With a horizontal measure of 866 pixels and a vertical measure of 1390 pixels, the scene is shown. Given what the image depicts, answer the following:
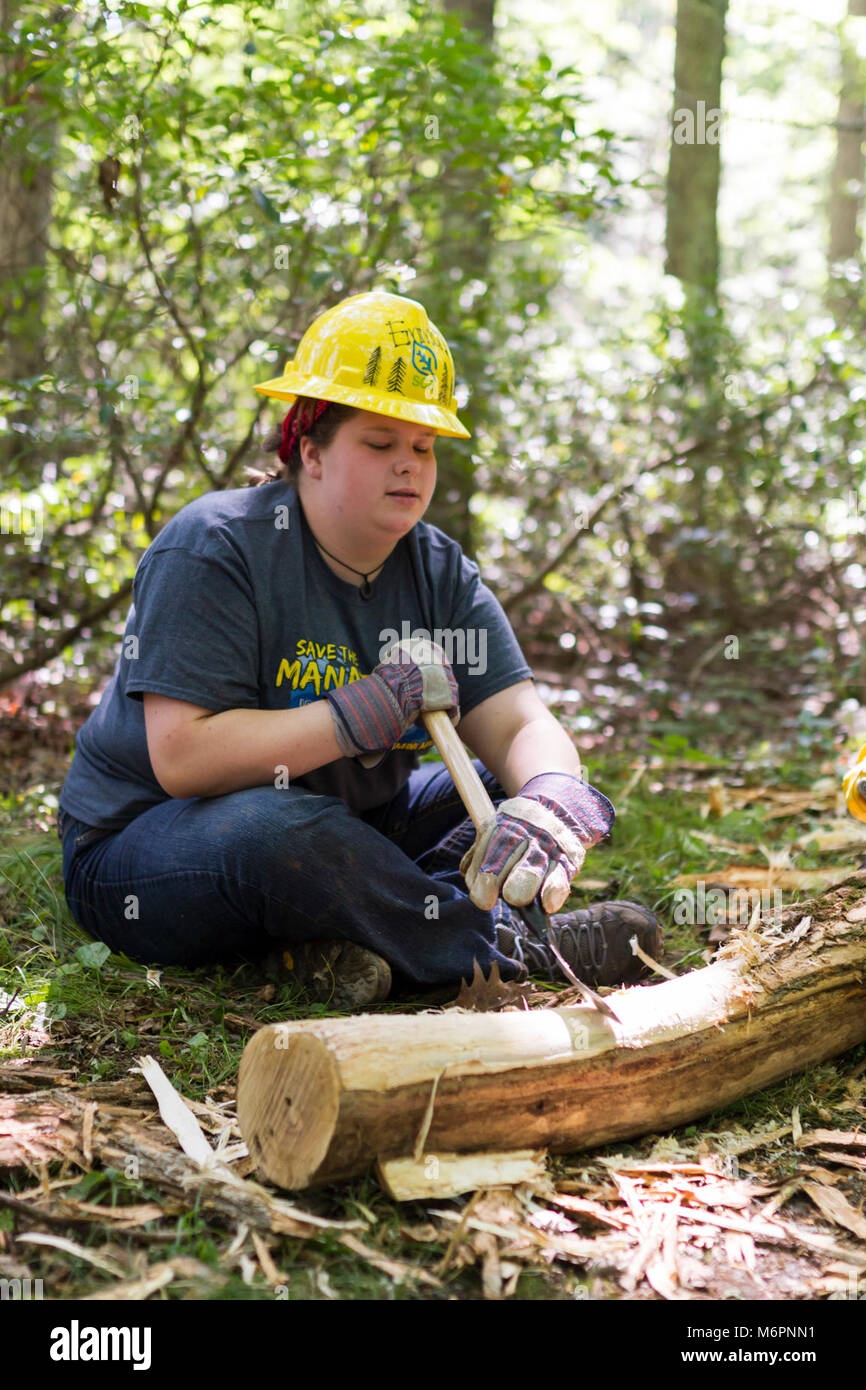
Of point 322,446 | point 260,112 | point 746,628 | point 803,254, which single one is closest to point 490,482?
point 746,628

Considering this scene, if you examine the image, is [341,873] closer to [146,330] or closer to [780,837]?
[780,837]

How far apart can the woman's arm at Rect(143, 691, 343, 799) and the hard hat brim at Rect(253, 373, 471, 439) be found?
0.63m

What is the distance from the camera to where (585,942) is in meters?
2.47

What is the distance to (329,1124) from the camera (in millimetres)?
1617

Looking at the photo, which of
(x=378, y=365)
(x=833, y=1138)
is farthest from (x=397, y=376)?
(x=833, y=1138)

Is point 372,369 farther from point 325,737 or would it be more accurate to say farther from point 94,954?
point 94,954

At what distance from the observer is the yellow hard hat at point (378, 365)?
2.36 meters

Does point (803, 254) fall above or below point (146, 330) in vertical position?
above

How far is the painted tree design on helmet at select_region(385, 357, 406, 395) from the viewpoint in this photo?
2.38 metres

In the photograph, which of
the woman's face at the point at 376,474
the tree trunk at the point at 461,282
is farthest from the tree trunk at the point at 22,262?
the woman's face at the point at 376,474

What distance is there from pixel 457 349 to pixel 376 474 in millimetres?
1940

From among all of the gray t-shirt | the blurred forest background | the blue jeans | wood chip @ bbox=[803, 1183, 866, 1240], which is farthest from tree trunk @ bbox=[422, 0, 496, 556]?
wood chip @ bbox=[803, 1183, 866, 1240]

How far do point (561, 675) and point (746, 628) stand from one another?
1.16m
